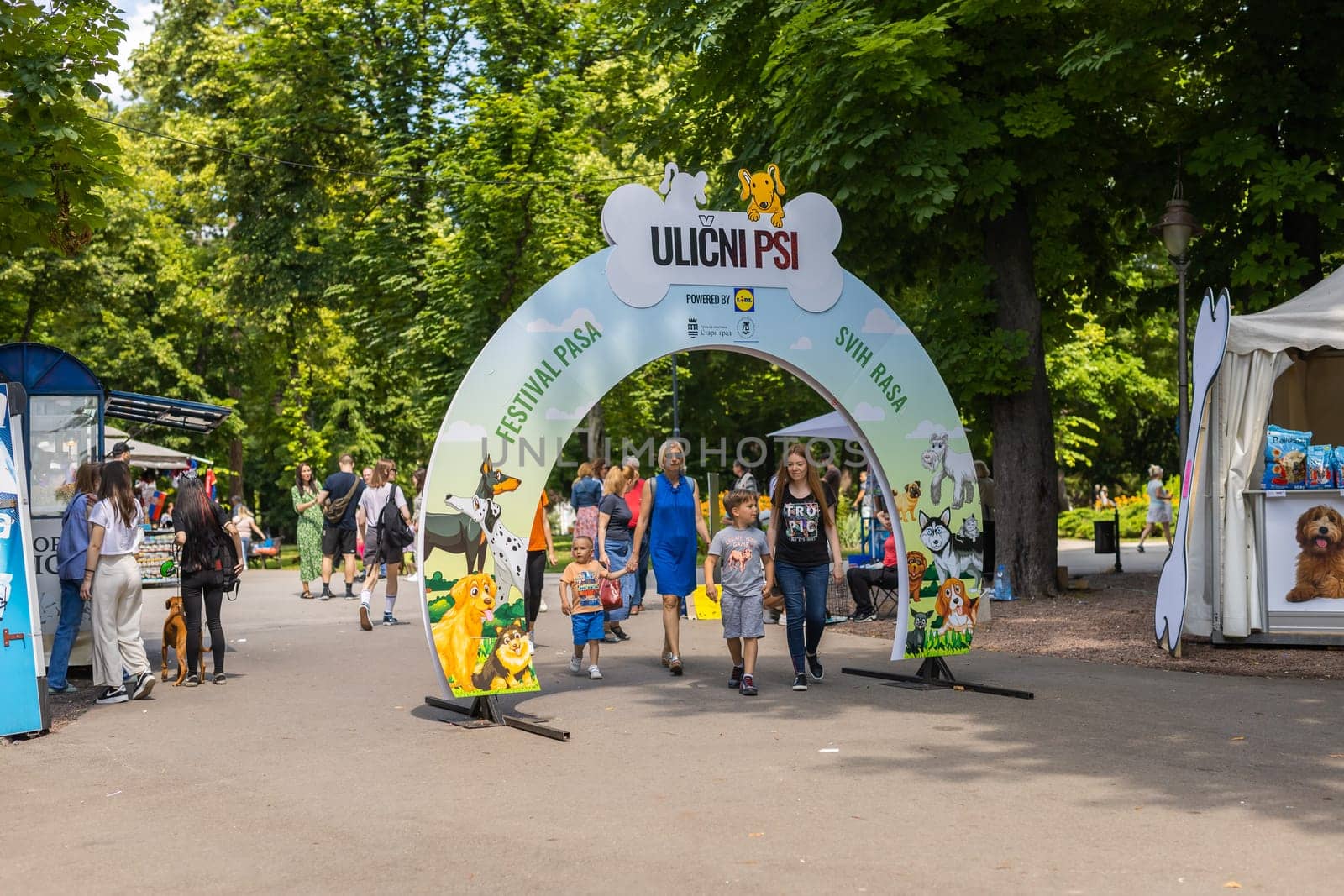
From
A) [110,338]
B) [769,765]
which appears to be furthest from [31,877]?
[110,338]

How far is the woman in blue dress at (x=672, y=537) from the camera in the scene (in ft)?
38.0

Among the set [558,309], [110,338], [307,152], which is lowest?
[558,309]

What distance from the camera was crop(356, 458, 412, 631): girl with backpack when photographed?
16.2m

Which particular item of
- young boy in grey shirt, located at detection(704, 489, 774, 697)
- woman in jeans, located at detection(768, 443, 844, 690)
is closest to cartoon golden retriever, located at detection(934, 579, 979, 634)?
woman in jeans, located at detection(768, 443, 844, 690)

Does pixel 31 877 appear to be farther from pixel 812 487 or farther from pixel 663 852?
pixel 812 487

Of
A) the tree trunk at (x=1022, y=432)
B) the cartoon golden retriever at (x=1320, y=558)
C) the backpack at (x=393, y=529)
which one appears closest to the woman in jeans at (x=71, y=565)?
the backpack at (x=393, y=529)

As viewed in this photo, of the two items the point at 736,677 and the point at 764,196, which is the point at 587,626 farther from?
the point at 764,196

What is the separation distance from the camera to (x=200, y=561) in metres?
11.5

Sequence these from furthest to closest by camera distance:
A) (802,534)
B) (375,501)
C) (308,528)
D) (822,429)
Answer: (308,528)
(822,429)
(375,501)
(802,534)

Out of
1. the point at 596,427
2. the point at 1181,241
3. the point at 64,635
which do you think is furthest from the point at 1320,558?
the point at 596,427

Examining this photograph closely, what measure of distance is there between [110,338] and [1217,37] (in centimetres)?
3012

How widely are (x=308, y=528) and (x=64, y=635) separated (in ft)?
35.7

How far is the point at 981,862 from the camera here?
→ 5.70 m

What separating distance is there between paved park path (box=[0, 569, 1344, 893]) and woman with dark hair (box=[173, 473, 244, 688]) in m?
0.52
